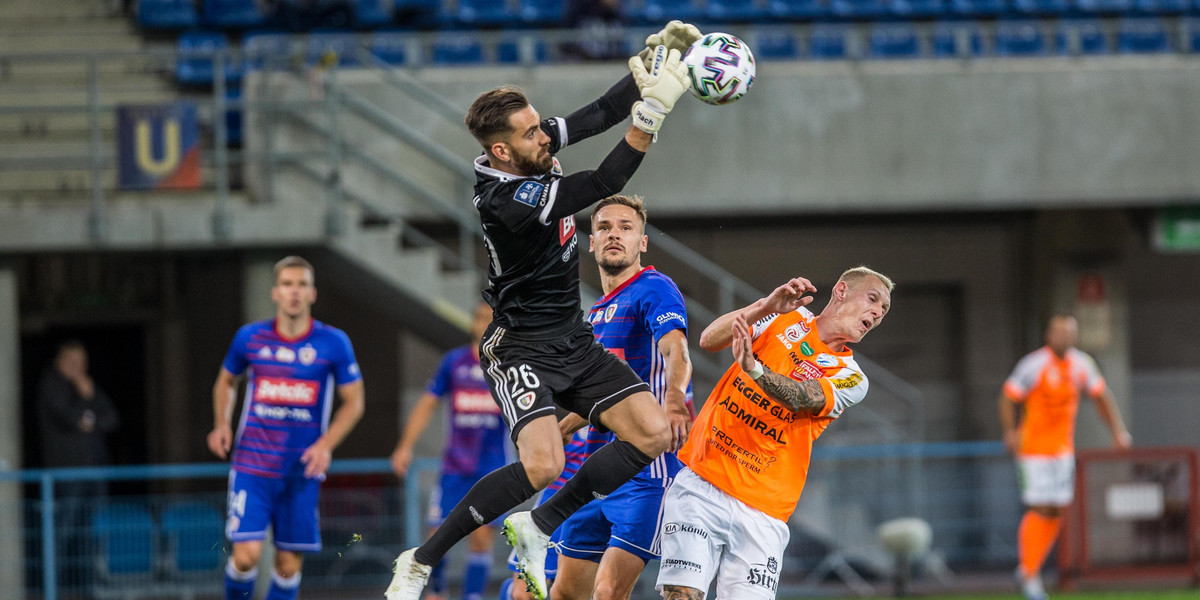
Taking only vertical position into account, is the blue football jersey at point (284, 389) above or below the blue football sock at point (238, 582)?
above

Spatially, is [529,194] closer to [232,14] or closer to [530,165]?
[530,165]

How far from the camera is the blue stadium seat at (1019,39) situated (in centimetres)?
1548

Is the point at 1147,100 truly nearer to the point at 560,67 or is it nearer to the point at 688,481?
the point at 560,67

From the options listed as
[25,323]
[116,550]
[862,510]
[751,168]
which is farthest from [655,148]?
[25,323]

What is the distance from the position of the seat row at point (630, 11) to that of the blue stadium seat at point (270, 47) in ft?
1.52

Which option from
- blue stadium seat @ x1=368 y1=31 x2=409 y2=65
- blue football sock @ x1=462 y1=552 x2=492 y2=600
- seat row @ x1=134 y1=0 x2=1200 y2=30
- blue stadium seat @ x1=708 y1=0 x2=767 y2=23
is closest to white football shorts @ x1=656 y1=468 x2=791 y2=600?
blue football sock @ x1=462 y1=552 x2=492 y2=600

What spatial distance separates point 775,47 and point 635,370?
939 cm

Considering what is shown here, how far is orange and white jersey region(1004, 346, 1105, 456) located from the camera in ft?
38.9

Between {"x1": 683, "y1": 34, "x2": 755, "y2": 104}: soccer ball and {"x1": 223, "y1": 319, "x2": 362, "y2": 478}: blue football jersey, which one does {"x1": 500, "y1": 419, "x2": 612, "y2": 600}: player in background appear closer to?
{"x1": 683, "y1": 34, "x2": 755, "y2": 104}: soccer ball

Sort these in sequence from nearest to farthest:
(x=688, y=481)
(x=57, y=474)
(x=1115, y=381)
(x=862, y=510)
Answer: (x=688, y=481), (x=57, y=474), (x=862, y=510), (x=1115, y=381)

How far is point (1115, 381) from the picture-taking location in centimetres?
1584

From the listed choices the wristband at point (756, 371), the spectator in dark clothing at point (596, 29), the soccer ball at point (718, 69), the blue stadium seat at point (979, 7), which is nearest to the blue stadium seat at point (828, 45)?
the blue stadium seat at point (979, 7)

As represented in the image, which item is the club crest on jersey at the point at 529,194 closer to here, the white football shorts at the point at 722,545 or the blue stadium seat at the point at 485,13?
the white football shorts at the point at 722,545

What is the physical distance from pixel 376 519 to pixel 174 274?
18.8 ft
